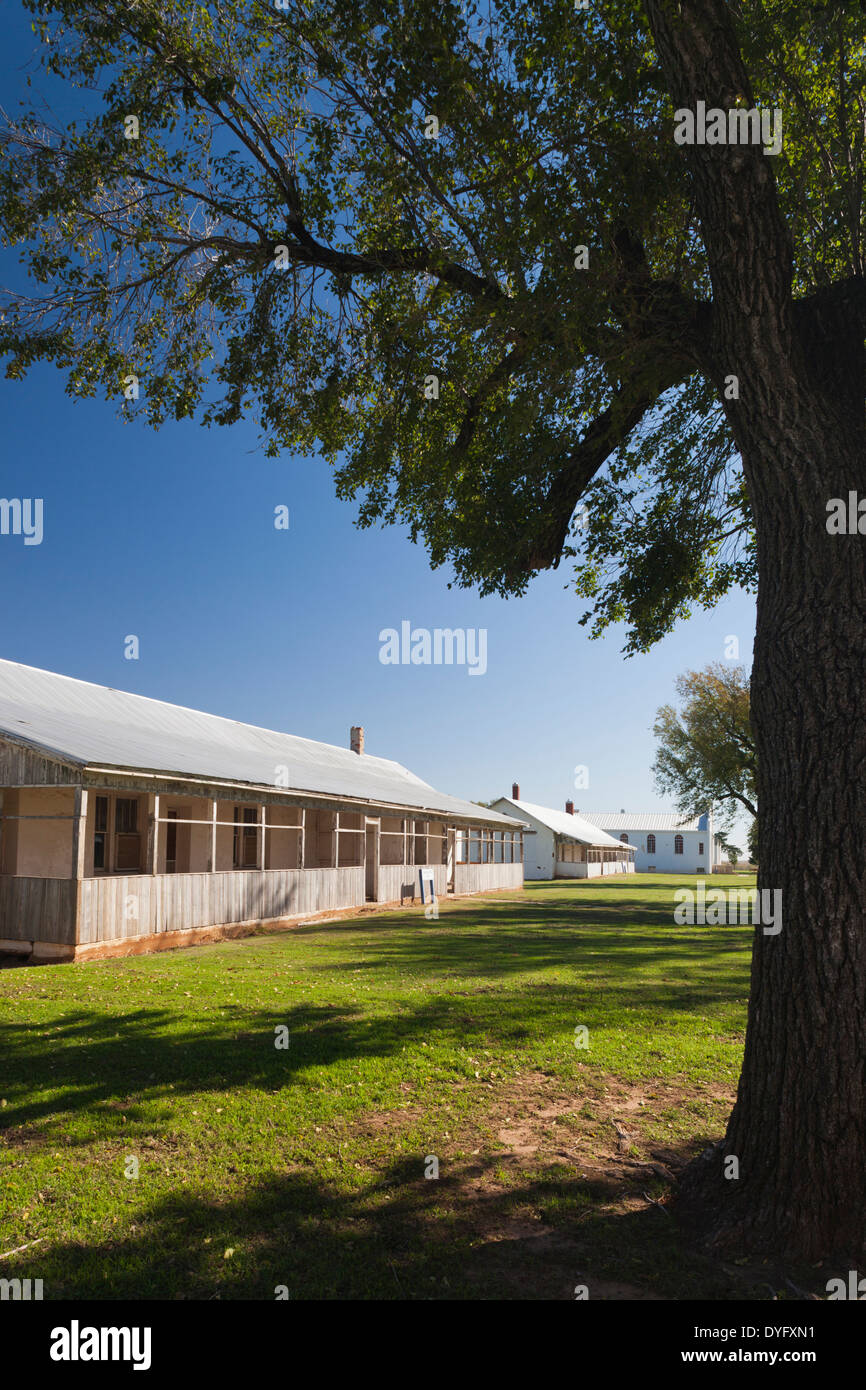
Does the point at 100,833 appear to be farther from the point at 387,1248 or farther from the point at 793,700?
the point at 793,700

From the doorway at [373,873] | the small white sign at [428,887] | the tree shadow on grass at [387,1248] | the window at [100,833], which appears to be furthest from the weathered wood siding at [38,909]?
the doorway at [373,873]

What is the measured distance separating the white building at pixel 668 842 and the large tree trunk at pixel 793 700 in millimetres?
84694

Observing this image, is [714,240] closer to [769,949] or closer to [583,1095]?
[769,949]

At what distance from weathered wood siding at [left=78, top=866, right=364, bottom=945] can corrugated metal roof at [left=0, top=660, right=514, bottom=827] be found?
2.13 metres

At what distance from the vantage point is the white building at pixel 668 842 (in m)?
87.5

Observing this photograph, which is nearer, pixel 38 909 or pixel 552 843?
pixel 38 909

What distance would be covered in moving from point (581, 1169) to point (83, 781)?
439 inches

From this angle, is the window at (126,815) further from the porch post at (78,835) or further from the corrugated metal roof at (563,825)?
the corrugated metal roof at (563,825)

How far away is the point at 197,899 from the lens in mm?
17031

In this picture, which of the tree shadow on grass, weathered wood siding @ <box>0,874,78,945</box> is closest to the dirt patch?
the tree shadow on grass

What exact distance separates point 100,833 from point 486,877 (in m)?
22.0

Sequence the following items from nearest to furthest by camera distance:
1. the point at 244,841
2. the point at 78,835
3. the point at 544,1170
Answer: the point at 544,1170
the point at 78,835
the point at 244,841

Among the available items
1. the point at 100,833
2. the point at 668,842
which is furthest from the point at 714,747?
the point at 668,842
